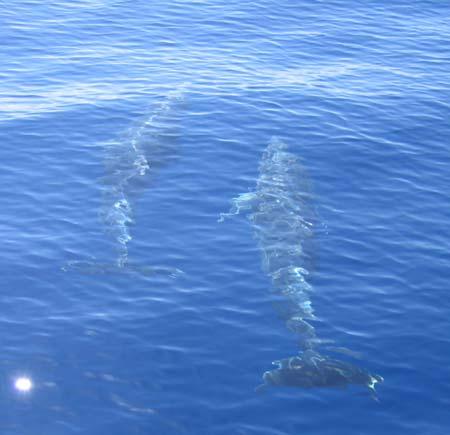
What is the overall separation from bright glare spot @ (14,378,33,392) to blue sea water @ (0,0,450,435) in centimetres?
16

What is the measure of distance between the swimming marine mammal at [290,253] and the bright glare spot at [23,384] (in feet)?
32.6

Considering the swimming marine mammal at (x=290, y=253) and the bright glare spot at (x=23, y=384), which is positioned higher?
the swimming marine mammal at (x=290, y=253)

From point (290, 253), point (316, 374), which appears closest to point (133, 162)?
point (290, 253)

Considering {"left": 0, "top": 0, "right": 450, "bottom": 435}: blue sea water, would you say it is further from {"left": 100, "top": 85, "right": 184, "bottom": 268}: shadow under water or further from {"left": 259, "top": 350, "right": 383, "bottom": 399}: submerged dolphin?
{"left": 259, "top": 350, "right": 383, "bottom": 399}: submerged dolphin

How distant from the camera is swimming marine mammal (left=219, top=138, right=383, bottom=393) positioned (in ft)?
118

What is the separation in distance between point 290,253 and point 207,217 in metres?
6.44

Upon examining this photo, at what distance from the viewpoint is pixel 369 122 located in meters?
61.4

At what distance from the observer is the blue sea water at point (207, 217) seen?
115ft

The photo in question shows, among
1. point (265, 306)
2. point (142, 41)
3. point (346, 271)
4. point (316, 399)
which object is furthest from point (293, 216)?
point (142, 41)

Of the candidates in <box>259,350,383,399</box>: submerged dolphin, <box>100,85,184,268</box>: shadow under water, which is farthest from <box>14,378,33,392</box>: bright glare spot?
<box>259,350,383,399</box>: submerged dolphin

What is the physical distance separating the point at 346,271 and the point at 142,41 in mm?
38902

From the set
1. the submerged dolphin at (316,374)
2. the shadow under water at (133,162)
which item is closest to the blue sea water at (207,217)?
the shadow under water at (133,162)

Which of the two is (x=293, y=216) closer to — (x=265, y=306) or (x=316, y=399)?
(x=265, y=306)

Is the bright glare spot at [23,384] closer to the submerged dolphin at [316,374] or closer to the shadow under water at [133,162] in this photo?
the shadow under water at [133,162]
